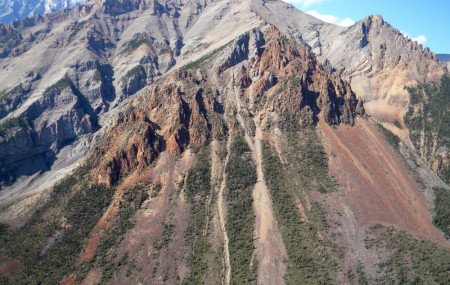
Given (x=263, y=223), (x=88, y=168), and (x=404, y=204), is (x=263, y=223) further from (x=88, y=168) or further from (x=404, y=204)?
(x=88, y=168)

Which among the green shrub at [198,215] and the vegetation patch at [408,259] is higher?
the green shrub at [198,215]

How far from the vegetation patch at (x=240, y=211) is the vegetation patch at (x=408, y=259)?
41.7 meters

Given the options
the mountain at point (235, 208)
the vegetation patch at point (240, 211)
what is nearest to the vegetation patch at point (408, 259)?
the mountain at point (235, 208)

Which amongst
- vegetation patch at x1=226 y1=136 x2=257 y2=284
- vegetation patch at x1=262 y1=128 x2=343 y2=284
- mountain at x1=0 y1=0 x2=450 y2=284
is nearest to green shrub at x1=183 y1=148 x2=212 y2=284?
mountain at x1=0 y1=0 x2=450 y2=284

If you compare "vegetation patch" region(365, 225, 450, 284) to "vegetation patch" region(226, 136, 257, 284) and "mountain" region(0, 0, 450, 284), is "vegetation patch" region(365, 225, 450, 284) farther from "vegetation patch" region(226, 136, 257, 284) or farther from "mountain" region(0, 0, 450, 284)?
"vegetation patch" region(226, 136, 257, 284)

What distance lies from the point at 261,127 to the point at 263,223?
59.9 m

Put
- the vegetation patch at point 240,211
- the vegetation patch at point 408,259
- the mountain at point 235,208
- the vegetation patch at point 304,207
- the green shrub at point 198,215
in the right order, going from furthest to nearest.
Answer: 1. the green shrub at point 198,215
2. the vegetation patch at point 240,211
3. the mountain at point 235,208
4. the vegetation patch at point 304,207
5. the vegetation patch at point 408,259

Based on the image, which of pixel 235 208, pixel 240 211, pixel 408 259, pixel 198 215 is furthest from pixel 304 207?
pixel 198 215

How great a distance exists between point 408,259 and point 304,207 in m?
41.4

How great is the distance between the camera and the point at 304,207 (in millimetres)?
153250

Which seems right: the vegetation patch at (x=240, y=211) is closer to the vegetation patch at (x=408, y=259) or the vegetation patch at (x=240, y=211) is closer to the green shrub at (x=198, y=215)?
the green shrub at (x=198, y=215)

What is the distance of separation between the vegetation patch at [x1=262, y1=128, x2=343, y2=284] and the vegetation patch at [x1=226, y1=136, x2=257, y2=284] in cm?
908

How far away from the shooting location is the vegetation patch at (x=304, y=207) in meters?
127

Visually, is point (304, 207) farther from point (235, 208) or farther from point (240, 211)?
point (235, 208)
